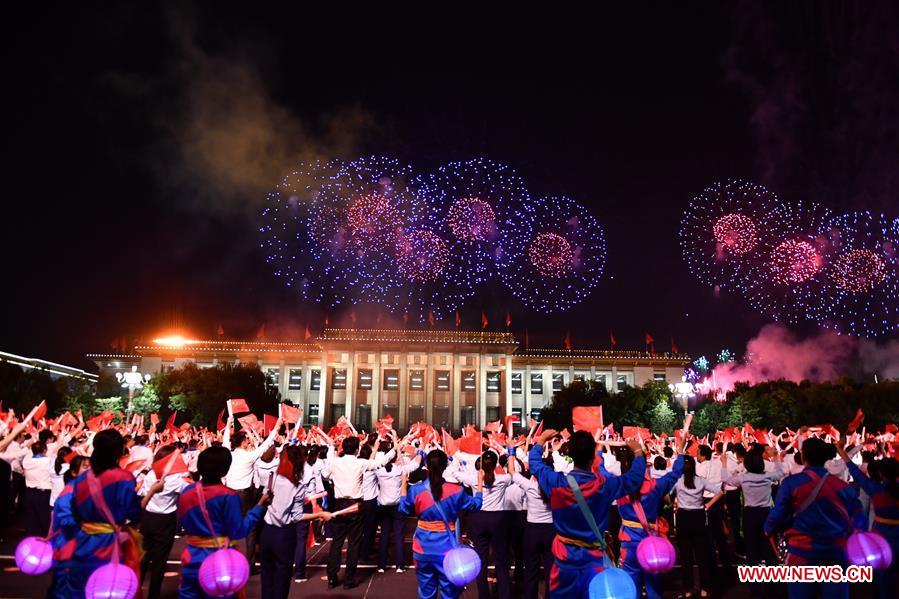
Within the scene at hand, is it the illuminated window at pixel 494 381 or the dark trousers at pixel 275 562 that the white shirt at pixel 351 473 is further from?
the illuminated window at pixel 494 381

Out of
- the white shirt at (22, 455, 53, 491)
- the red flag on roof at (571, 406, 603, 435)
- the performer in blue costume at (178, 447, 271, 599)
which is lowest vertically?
the performer in blue costume at (178, 447, 271, 599)

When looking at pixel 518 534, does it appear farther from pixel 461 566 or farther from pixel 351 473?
pixel 461 566

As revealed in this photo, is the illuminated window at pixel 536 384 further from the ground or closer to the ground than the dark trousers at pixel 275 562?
further from the ground

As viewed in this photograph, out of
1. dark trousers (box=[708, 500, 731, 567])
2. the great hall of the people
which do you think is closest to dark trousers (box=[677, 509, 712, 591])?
dark trousers (box=[708, 500, 731, 567])

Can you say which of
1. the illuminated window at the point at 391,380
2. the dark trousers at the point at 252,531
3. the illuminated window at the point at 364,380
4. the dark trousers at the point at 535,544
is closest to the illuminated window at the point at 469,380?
the illuminated window at the point at 391,380

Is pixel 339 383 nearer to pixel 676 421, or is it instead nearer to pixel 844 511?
pixel 676 421

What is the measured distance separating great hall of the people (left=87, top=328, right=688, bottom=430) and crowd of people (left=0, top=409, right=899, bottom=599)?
2227 inches

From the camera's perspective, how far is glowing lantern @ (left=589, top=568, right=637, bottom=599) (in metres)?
4.25

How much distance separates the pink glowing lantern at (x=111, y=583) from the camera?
420cm

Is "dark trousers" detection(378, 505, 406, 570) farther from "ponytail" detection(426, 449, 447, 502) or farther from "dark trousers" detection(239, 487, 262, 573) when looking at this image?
"ponytail" detection(426, 449, 447, 502)

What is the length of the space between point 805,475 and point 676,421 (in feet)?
121

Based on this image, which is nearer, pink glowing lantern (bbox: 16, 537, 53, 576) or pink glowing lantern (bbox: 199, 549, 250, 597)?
pink glowing lantern (bbox: 199, 549, 250, 597)

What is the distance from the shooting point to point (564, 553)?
15.6 ft

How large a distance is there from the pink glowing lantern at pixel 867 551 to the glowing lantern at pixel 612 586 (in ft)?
6.99
